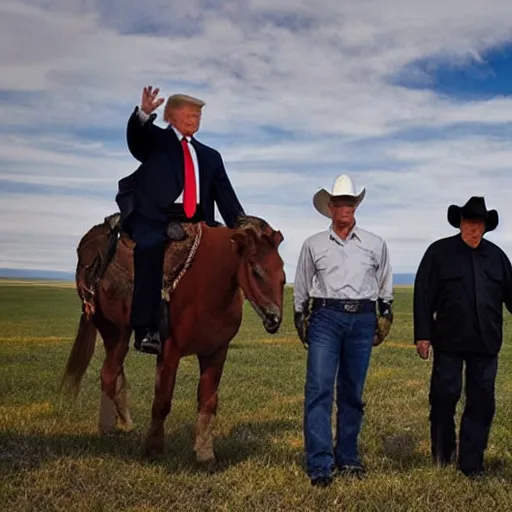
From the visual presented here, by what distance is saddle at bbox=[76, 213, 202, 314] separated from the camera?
6.69 metres

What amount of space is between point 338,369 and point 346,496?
1.29 metres

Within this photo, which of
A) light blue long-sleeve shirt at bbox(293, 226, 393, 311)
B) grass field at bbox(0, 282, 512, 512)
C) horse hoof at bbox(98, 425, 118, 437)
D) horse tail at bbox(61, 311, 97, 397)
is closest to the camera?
grass field at bbox(0, 282, 512, 512)

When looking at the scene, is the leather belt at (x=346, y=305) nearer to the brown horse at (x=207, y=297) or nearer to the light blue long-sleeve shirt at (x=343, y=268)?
the light blue long-sleeve shirt at (x=343, y=268)

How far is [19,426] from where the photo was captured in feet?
27.5

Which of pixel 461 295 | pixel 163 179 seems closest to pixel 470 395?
pixel 461 295

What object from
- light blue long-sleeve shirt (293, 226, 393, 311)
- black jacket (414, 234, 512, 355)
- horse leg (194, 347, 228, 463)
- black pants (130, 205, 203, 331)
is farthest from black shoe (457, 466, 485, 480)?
black pants (130, 205, 203, 331)

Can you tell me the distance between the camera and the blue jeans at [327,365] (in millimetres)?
6398

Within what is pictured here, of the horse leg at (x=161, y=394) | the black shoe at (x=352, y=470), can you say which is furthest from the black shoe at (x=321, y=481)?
the horse leg at (x=161, y=394)

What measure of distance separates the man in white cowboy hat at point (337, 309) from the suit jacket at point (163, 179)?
0.97 m

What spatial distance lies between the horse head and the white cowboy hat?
1.92ft

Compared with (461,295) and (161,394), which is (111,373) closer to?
(161,394)

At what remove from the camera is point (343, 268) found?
21.1 ft

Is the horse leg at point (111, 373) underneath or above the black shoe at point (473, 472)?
above

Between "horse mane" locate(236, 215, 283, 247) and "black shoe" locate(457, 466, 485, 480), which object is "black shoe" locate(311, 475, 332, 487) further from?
"horse mane" locate(236, 215, 283, 247)
